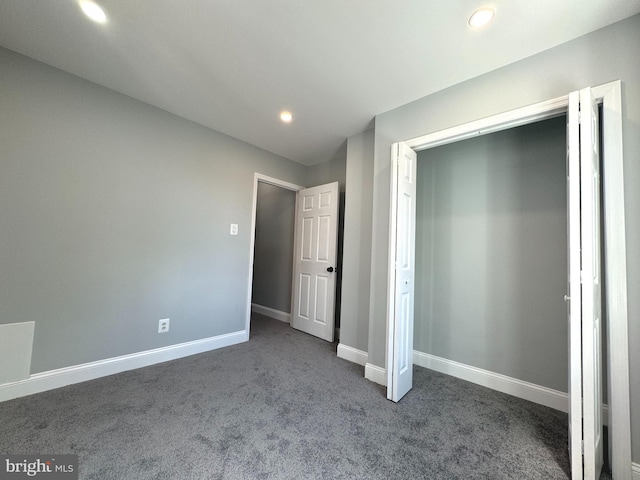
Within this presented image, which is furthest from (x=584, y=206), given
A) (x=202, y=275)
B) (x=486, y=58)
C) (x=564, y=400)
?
(x=202, y=275)

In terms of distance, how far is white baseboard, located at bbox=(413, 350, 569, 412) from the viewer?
1.94 meters

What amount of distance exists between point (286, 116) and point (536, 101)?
6.71ft

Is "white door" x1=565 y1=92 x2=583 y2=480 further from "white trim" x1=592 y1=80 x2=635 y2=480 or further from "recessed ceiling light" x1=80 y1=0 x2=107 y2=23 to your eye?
"recessed ceiling light" x1=80 y1=0 x2=107 y2=23

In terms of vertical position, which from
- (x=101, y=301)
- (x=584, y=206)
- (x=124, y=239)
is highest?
(x=584, y=206)

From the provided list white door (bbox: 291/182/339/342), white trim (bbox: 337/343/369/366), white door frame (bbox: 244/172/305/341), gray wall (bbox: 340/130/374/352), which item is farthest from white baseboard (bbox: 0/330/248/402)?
gray wall (bbox: 340/130/374/352)

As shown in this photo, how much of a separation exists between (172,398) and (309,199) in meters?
2.76

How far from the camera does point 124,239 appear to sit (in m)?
2.31

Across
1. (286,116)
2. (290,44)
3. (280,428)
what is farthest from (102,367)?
(290,44)

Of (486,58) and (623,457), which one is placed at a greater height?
(486,58)

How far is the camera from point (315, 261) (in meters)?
3.55

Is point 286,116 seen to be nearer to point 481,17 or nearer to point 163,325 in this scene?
point 481,17

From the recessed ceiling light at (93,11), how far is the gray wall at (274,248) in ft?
9.08

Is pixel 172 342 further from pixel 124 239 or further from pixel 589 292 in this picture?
pixel 589 292

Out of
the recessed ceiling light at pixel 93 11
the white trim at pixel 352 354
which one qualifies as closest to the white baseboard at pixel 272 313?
the white trim at pixel 352 354
